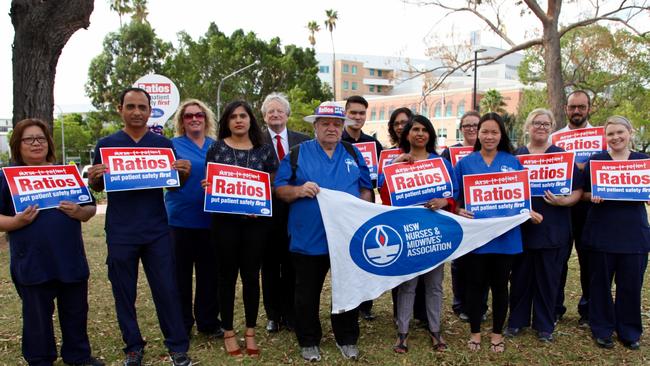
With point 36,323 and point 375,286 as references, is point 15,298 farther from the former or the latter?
point 375,286

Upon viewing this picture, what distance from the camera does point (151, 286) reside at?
4422mm

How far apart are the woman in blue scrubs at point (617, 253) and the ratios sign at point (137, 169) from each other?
3989mm

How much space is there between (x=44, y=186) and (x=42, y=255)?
0.55m

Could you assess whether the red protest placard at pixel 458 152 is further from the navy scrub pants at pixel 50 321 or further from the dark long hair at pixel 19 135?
the dark long hair at pixel 19 135

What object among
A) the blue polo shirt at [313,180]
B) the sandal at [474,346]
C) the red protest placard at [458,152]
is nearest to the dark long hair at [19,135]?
the blue polo shirt at [313,180]

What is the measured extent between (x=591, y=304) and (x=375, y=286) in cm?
228

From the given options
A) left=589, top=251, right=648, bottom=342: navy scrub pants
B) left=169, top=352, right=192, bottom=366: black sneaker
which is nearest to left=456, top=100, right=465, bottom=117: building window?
left=589, top=251, right=648, bottom=342: navy scrub pants

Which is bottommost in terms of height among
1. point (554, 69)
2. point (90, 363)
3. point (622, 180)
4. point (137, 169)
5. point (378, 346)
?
point (378, 346)

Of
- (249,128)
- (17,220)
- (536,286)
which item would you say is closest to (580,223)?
(536,286)

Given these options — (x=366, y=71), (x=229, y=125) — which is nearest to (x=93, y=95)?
(x=229, y=125)

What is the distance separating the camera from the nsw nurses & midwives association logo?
4.64 meters

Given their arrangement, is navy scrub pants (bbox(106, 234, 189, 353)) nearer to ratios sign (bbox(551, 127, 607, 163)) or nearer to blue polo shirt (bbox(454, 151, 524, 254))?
blue polo shirt (bbox(454, 151, 524, 254))

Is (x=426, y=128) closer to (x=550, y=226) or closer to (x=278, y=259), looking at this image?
(x=550, y=226)

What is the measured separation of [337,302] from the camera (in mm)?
4652
